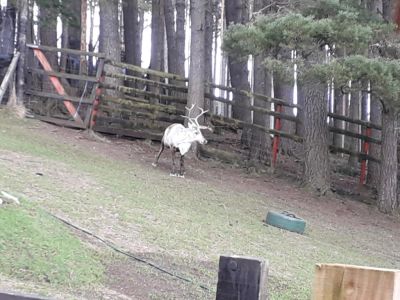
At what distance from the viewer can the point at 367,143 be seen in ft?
61.0

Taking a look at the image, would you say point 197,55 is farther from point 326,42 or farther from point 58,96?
point 326,42

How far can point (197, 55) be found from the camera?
17281mm

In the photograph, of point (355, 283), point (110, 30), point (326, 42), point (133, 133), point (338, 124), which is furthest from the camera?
point (338, 124)

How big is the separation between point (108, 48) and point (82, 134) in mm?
3818

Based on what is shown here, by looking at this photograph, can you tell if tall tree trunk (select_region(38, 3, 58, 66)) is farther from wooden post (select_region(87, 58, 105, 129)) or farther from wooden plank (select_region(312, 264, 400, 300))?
wooden plank (select_region(312, 264, 400, 300))

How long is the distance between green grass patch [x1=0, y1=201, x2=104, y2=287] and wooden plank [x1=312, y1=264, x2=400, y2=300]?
4.45 metres

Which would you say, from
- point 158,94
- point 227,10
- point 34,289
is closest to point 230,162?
point 158,94

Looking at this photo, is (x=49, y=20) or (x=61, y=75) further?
(x=49, y=20)

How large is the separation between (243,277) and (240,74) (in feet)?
69.6

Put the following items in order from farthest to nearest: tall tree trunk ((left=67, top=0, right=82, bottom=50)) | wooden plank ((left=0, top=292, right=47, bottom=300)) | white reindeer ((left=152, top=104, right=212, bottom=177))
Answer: tall tree trunk ((left=67, top=0, right=82, bottom=50))
white reindeer ((left=152, top=104, right=212, bottom=177))
wooden plank ((left=0, top=292, right=47, bottom=300))

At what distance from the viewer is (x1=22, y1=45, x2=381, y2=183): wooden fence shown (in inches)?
688

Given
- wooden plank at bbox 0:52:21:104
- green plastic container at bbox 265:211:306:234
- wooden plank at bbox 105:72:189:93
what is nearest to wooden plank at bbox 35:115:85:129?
wooden plank at bbox 0:52:21:104

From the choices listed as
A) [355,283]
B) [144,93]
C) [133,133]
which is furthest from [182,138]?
[355,283]

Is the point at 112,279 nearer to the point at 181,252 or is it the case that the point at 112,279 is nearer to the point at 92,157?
the point at 181,252
